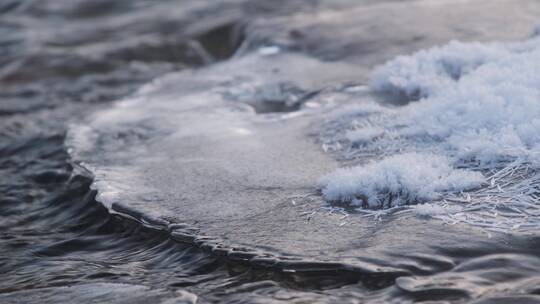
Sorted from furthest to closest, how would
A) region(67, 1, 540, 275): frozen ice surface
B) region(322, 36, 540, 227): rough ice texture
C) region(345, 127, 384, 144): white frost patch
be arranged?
1. region(345, 127, 384, 144): white frost patch
2. region(322, 36, 540, 227): rough ice texture
3. region(67, 1, 540, 275): frozen ice surface

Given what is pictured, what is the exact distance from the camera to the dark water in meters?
2.10

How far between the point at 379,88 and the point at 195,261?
4.96ft

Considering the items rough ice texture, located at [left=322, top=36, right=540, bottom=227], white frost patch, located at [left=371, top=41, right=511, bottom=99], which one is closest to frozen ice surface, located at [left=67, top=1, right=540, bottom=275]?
rough ice texture, located at [left=322, top=36, right=540, bottom=227]

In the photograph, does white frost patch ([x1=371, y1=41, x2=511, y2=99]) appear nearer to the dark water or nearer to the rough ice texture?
the rough ice texture

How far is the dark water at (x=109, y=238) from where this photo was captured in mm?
2098

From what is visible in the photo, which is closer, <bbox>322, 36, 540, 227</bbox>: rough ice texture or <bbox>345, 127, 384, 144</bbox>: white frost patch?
<bbox>322, 36, 540, 227</bbox>: rough ice texture

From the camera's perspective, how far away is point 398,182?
252 centimetres

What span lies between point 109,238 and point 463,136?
125 centimetres

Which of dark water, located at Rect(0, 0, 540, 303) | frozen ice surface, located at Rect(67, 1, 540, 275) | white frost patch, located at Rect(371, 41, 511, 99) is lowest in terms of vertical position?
dark water, located at Rect(0, 0, 540, 303)

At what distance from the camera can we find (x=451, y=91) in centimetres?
304

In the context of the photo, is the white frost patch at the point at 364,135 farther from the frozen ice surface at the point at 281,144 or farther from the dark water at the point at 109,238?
the dark water at the point at 109,238

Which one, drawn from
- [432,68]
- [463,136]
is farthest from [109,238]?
[432,68]

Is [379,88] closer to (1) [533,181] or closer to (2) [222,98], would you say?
(2) [222,98]

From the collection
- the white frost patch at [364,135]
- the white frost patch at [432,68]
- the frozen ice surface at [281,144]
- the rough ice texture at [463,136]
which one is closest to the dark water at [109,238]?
the frozen ice surface at [281,144]
